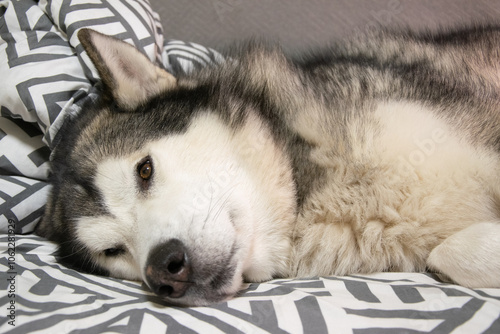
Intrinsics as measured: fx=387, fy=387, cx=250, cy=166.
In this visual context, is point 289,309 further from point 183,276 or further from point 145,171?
point 145,171

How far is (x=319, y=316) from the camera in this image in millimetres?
1106

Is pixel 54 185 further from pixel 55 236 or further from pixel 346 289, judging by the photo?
pixel 346 289

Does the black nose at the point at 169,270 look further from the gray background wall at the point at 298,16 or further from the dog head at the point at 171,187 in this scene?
the gray background wall at the point at 298,16

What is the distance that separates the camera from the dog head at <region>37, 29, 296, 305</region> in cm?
129

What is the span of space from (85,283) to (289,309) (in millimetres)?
826

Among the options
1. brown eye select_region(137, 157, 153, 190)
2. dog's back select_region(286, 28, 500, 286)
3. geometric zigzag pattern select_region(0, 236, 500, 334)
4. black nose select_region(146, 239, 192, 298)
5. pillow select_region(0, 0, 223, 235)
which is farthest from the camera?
pillow select_region(0, 0, 223, 235)

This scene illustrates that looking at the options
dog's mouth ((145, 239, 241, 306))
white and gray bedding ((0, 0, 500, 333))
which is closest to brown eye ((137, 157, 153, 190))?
dog's mouth ((145, 239, 241, 306))

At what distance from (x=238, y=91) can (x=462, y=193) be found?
Result: 0.94m

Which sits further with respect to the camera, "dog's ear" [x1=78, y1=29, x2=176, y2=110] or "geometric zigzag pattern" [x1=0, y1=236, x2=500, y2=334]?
"dog's ear" [x1=78, y1=29, x2=176, y2=110]

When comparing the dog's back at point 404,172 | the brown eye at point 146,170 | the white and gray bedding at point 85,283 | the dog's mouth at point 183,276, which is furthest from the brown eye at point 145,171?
the dog's back at point 404,172

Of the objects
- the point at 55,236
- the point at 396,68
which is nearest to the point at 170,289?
the point at 55,236

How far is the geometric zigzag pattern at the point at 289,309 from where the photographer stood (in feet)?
3.51

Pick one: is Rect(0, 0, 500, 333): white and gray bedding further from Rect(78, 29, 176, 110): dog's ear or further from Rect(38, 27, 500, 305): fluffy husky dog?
Rect(78, 29, 176, 110): dog's ear

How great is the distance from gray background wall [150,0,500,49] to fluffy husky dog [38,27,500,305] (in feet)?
3.61
